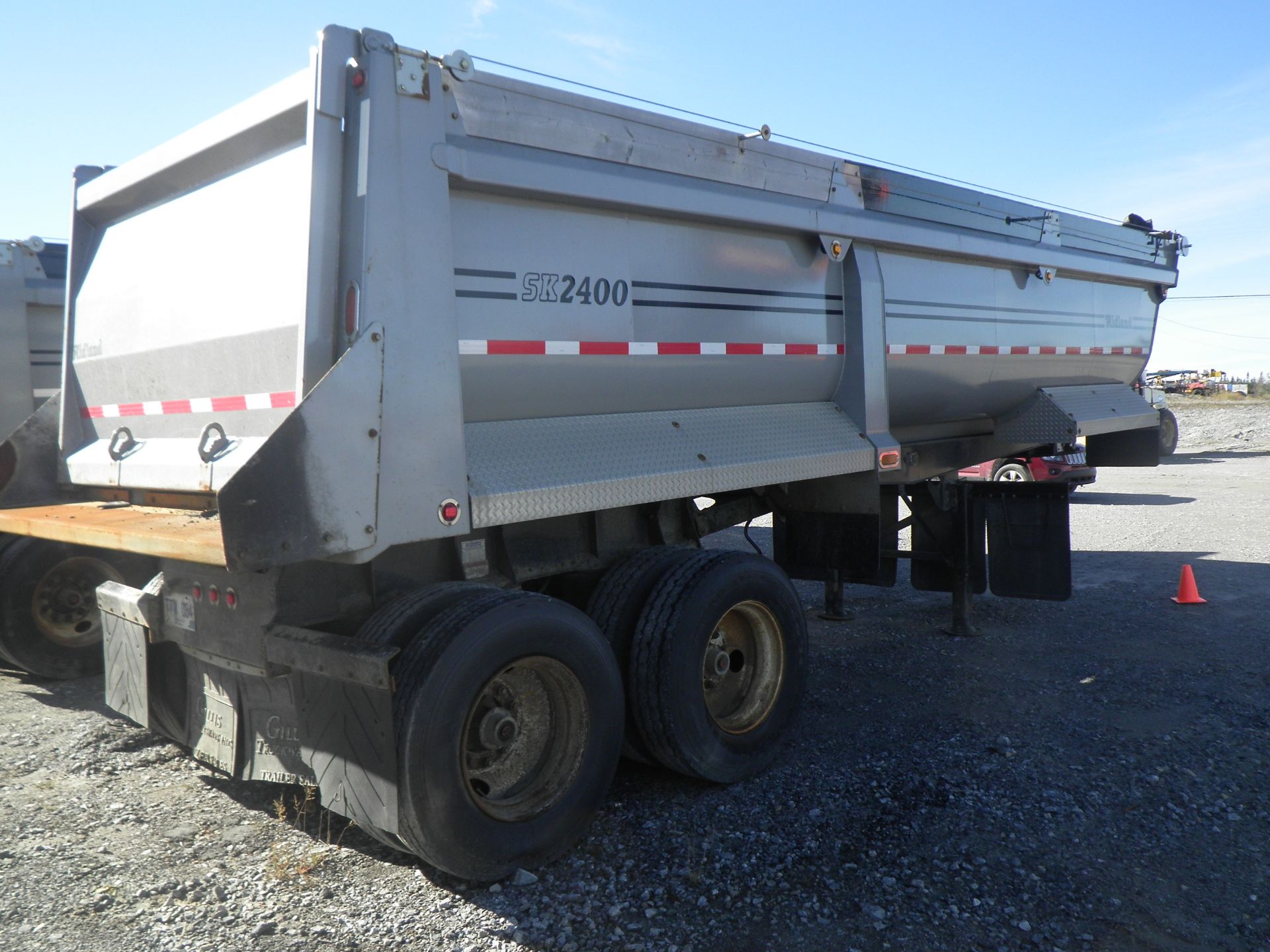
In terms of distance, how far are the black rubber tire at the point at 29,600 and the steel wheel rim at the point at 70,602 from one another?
0.03 m

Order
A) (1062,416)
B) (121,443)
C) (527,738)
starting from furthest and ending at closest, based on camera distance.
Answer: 1. (1062,416)
2. (121,443)
3. (527,738)

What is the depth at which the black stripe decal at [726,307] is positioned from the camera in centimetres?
424

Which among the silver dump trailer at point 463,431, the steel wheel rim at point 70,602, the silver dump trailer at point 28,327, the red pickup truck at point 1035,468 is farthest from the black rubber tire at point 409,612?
the red pickup truck at point 1035,468

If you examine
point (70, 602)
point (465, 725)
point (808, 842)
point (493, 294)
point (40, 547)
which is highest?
point (493, 294)

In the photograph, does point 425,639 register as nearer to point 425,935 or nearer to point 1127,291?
point 425,935

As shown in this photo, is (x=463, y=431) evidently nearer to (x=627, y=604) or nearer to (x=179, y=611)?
(x=627, y=604)

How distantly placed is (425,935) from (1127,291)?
7732 mm

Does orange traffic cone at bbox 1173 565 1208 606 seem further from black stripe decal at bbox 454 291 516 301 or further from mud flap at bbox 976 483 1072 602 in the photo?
black stripe decal at bbox 454 291 516 301

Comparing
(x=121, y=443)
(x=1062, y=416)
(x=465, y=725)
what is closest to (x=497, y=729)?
(x=465, y=725)

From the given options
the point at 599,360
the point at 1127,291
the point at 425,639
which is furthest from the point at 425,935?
the point at 1127,291

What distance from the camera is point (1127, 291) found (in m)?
8.20

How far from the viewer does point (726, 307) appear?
4594 mm

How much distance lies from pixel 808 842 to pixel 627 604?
1.22m

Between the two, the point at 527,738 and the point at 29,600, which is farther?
the point at 29,600
